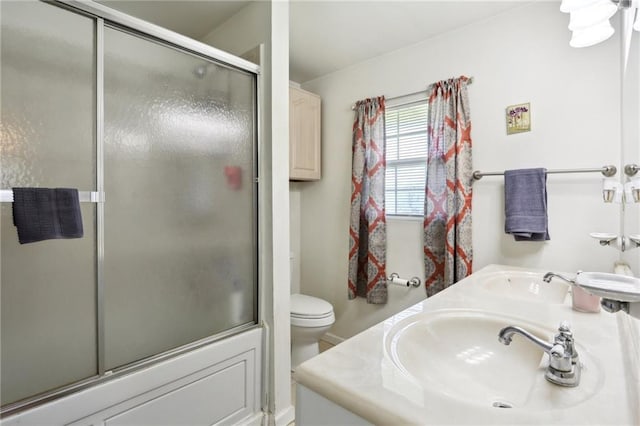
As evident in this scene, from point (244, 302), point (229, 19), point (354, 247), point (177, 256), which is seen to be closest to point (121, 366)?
point (177, 256)

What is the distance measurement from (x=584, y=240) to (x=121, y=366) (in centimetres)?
231

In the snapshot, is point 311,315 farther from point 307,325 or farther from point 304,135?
point 304,135

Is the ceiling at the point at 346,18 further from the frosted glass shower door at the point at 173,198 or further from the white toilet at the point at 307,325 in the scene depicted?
the white toilet at the point at 307,325

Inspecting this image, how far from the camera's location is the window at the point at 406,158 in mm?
2309

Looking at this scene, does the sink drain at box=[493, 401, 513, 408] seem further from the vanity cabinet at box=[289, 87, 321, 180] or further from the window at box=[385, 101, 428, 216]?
the vanity cabinet at box=[289, 87, 321, 180]

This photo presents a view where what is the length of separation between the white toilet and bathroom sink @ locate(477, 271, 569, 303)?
1080 mm

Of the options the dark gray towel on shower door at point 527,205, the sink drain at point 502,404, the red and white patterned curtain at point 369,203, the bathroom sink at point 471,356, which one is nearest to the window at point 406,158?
the red and white patterned curtain at point 369,203

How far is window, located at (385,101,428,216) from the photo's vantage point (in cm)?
231

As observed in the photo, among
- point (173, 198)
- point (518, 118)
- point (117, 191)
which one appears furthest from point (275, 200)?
point (518, 118)

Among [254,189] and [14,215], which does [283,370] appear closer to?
[254,189]

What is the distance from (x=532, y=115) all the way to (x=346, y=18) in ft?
4.19

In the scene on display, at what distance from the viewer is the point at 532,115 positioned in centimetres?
181

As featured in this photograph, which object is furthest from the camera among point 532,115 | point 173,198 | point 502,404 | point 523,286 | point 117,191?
point 532,115

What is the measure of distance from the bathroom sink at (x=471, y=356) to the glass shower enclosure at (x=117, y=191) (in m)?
1.06
